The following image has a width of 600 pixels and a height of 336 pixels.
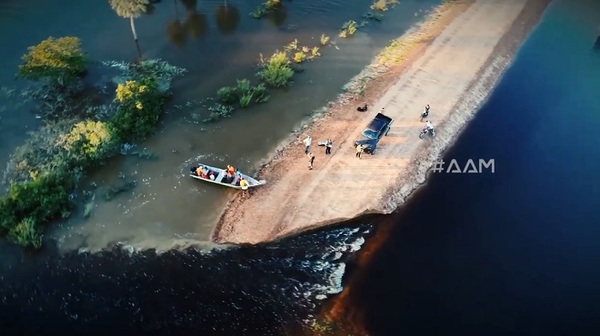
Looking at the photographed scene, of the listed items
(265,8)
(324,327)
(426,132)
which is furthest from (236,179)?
(265,8)

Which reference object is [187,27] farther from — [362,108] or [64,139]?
[362,108]

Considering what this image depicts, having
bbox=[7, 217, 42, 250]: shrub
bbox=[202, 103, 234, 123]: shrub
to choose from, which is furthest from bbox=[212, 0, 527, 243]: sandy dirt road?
bbox=[7, 217, 42, 250]: shrub

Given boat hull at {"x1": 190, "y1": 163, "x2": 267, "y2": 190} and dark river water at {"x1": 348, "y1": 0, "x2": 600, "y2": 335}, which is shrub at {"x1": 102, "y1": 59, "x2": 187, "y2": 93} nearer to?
boat hull at {"x1": 190, "y1": 163, "x2": 267, "y2": 190}

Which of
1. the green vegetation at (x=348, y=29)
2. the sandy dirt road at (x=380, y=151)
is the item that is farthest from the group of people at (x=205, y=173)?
the green vegetation at (x=348, y=29)

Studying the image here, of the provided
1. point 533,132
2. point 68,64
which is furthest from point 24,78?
point 533,132

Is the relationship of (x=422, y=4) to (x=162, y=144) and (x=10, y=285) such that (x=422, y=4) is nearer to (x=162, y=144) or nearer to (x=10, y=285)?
(x=162, y=144)

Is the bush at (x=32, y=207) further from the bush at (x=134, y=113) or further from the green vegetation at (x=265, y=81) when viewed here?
the green vegetation at (x=265, y=81)
